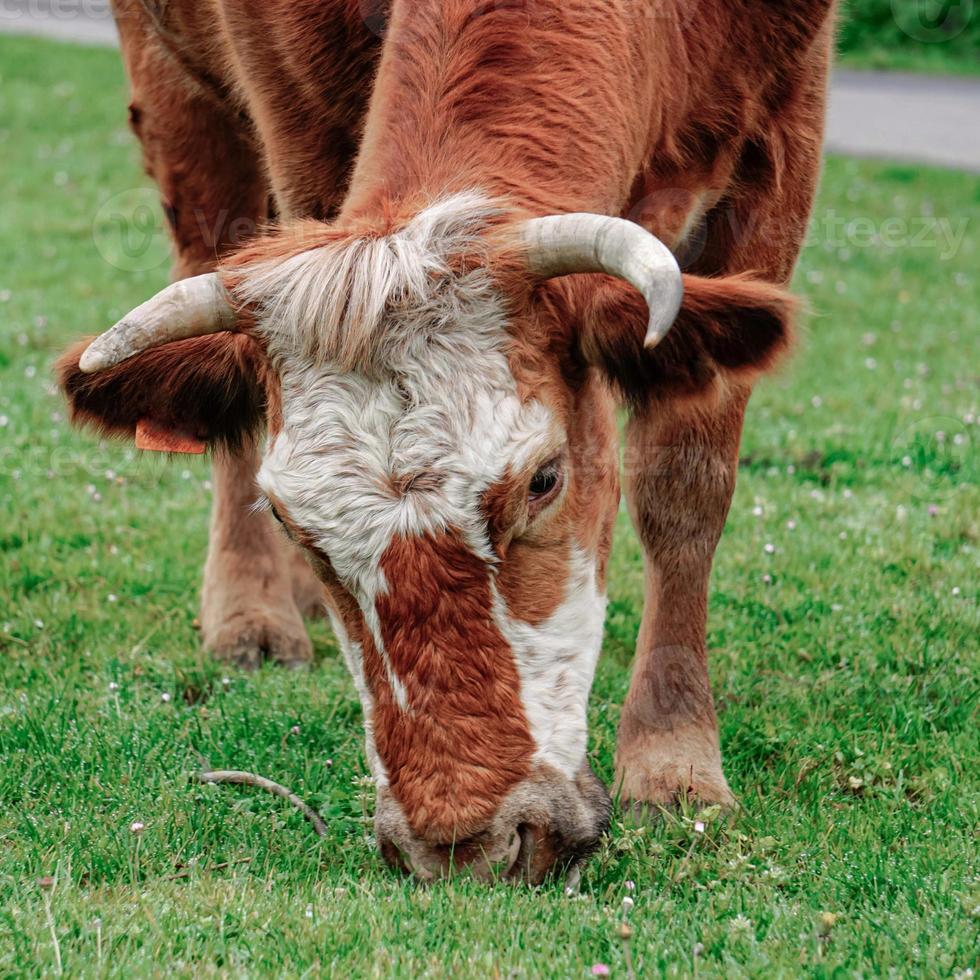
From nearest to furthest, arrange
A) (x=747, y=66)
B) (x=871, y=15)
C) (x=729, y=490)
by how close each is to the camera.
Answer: (x=747, y=66) < (x=729, y=490) < (x=871, y=15)

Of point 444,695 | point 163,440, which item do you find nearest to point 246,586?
point 163,440

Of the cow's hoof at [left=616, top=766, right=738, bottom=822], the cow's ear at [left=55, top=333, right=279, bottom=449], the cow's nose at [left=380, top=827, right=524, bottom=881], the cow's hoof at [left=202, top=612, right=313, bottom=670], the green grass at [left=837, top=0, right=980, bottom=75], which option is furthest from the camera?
the green grass at [left=837, top=0, right=980, bottom=75]

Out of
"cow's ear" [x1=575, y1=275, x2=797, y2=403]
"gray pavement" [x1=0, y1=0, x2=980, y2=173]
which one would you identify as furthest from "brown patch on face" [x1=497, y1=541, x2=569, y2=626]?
"gray pavement" [x1=0, y1=0, x2=980, y2=173]

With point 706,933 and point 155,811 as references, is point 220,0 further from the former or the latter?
point 706,933

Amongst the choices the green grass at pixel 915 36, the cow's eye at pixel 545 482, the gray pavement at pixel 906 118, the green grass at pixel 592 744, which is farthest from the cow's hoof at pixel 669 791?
the green grass at pixel 915 36

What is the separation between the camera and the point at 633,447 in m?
4.39

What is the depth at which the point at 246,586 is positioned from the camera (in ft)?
18.2

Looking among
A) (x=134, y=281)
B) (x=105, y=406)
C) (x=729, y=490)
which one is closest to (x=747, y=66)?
(x=729, y=490)

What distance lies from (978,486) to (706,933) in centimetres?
395

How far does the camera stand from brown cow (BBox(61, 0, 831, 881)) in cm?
310

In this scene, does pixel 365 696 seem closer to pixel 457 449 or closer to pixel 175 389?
pixel 457 449

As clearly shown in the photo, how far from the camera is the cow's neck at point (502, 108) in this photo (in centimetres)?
344

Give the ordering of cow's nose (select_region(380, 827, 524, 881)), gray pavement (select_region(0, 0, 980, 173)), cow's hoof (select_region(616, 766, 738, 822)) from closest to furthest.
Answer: cow's nose (select_region(380, 827, 524, 881)), cow's hoof (select_region(616, 766, 738, 822)), gray pavement (select_region(0, 0, 980, 173))

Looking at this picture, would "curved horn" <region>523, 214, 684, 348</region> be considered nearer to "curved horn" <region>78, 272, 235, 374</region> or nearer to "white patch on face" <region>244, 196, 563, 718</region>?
"white patch on face" <region>244, 196, 563, 718</region>
